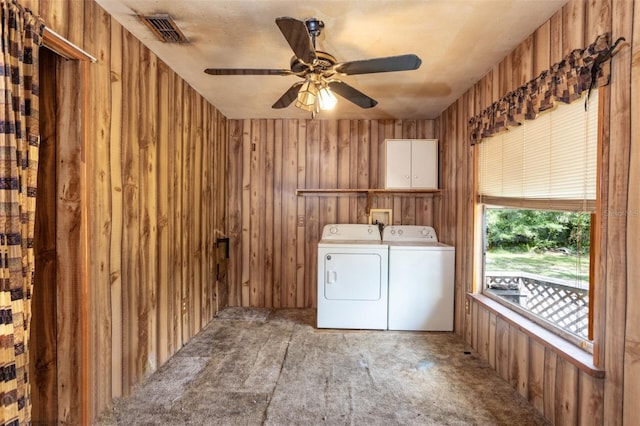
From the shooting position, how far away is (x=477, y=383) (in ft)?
7.13

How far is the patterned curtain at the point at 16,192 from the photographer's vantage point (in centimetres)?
117

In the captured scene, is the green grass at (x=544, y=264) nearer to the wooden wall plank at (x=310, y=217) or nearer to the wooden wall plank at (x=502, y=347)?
the wooden wall plank at (x=502, y=347)

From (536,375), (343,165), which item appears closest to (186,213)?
(343,165)

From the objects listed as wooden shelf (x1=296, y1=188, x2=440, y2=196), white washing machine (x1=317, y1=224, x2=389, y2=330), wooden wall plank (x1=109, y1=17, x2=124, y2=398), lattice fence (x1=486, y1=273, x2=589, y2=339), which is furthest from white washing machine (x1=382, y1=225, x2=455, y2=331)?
wooden wall plank (x1=109, y1=17, x2=124, y2=398)

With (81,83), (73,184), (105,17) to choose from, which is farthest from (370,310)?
(105,17)

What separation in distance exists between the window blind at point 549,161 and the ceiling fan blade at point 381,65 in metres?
0.91

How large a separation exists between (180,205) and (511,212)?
2.82 m

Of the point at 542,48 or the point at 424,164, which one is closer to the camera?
the point at 542,48

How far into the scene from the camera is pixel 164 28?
1888 millimetres

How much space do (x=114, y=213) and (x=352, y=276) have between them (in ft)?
7.11

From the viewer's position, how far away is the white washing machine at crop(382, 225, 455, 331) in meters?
3.09

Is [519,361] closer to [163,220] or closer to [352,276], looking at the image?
[352,276]

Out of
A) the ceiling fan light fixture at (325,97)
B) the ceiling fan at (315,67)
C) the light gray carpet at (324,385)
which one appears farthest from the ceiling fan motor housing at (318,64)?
the light gray carpet at (324,385)

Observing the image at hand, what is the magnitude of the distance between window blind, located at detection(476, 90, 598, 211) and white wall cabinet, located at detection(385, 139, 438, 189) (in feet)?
3.37
